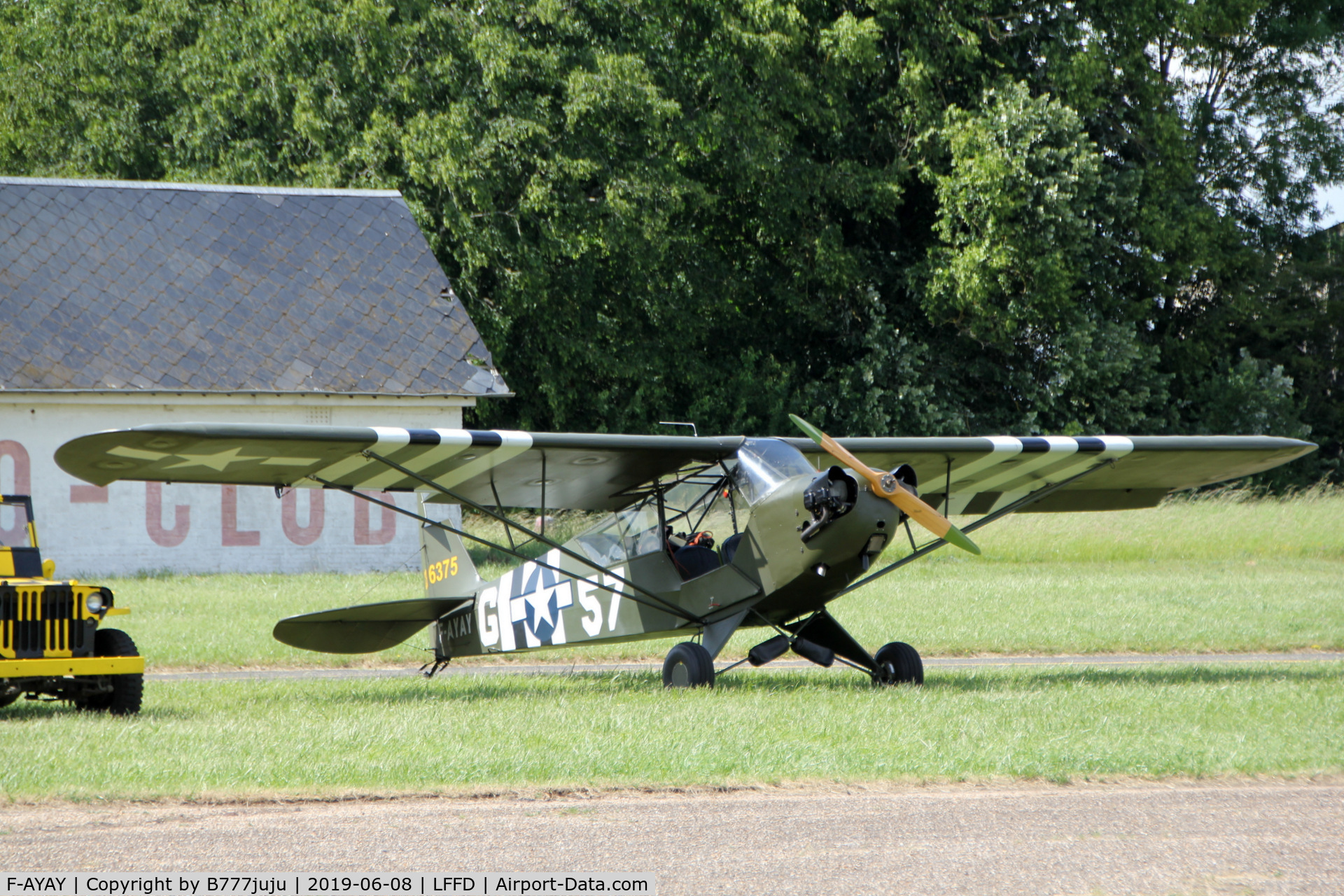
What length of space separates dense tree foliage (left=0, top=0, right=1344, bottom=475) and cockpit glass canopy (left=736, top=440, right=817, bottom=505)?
1770 centimetres

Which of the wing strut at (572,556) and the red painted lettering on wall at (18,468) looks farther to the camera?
the red painted lettering on wall at (18,468)

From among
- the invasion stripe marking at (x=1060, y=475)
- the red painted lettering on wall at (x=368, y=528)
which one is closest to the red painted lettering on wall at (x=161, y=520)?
the red painted lettering on wall at (x=368, y=528)

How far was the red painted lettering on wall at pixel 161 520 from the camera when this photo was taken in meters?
20.9

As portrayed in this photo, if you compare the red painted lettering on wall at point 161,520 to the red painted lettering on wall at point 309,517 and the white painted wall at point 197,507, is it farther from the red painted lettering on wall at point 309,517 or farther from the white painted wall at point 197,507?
the red painted lettering on wall at point 309,517

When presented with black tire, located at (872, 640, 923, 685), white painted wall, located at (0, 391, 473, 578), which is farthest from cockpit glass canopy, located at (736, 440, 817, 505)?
white painted wall, located at (0, 391, 473, 578)

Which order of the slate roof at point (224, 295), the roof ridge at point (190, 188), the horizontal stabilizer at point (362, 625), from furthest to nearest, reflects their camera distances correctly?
the roof ridge at point (190, 188) < the slate roof at point (224, 295) < the horizontal stabilizer at point (362, 625)

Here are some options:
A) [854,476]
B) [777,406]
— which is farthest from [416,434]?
[777,406]

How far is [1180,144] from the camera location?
33.6 m

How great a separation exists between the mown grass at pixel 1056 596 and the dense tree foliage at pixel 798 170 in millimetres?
7621

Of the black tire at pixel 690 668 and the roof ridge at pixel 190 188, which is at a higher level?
the roof ridge at pixel 190 188

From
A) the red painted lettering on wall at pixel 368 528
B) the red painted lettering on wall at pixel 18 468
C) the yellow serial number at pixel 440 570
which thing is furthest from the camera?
the red painted lettering on wall at pixel 368 528

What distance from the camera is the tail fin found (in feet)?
40.6

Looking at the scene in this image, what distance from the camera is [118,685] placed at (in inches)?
353

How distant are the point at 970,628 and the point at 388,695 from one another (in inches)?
301
